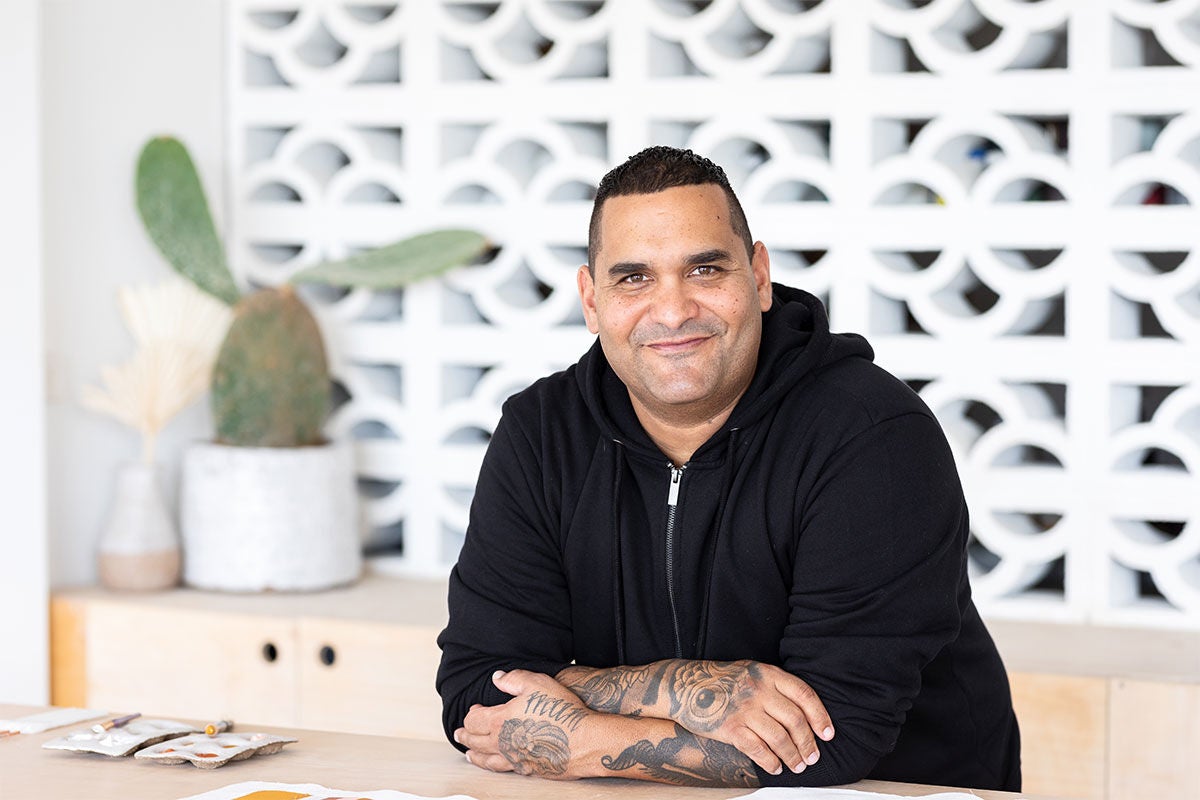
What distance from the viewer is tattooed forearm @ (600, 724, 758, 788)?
1.56 m

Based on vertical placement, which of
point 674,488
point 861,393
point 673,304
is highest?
point 673,304

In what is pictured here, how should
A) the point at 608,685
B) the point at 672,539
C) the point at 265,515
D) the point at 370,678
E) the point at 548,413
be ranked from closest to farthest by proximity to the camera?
1. the point at 608,685
2. the point at 672,539
3. the point at 548,413
4. the point at 370,678
5. the point at 265,515

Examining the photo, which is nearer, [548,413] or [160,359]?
[548,413]

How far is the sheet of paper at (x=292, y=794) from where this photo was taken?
4.79 ft

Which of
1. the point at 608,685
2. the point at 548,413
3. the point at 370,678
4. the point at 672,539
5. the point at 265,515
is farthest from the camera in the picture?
the point at 265,515

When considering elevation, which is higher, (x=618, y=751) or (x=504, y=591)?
(x=504, y=591)

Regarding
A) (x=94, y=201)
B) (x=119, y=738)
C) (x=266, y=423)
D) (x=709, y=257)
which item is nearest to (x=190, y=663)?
(x=266, y=423)

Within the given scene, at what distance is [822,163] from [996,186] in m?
0.31

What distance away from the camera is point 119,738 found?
1634 mm

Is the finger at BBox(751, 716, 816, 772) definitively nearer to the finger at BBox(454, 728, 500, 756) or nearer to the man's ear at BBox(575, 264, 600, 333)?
the finger at BBox(454, 728, 500, 756)

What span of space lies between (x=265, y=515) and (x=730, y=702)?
1489 millimetres

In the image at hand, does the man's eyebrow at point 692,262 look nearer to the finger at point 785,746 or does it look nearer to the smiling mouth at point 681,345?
the smiling mouth at point 681,345

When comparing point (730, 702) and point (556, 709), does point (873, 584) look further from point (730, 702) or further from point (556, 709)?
point (556, 709)

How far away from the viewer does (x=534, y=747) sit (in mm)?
1603
